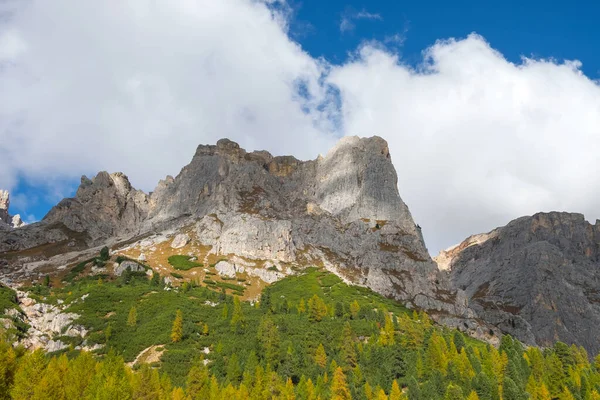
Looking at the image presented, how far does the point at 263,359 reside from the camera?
8938 centimetres

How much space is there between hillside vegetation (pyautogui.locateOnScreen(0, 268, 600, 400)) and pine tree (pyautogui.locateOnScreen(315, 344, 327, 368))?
0.20 m

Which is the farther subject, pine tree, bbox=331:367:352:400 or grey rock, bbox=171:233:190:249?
grey rock, bbox=171:233:190:249

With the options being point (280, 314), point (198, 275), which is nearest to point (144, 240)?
point (198, 275)

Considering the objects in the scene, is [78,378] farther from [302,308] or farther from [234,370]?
[302,308]

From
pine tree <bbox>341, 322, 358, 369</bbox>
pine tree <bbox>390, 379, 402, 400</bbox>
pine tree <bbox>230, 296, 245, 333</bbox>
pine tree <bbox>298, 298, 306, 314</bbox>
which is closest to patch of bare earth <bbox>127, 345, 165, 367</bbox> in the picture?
pine tree <bbox>230, 296, 245, 333</bbox>

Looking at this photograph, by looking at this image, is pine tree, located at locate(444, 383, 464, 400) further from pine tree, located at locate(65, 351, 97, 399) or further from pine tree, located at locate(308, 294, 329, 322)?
pine tree, located at locate(65, 351, 97, 399)

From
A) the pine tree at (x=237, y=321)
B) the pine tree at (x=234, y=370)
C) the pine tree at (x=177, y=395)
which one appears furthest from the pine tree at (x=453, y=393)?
the pine tree at (x=237, y=321)

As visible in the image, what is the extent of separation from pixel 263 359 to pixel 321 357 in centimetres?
1143

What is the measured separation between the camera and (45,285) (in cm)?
14250

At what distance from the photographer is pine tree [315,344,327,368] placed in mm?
88869

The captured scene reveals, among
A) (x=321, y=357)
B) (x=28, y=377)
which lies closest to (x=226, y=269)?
(x=321, y=357)

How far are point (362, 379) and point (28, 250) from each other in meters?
173

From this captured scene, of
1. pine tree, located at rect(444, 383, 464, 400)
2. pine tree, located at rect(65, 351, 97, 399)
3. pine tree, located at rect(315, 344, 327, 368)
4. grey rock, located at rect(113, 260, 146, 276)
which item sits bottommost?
pine tree, located at rect(444, 383, 464, 400)

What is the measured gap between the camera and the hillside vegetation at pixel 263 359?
6625cm
